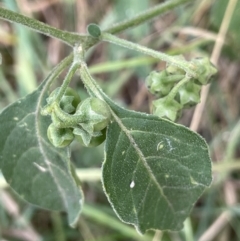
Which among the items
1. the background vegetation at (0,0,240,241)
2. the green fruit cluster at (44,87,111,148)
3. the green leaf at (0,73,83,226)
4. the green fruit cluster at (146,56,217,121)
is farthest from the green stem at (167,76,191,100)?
the background vegetation at (0,0,240,241)

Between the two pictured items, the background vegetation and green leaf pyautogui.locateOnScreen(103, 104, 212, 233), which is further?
the background vegetation

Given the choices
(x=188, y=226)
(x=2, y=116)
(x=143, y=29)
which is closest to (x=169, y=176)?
(x=2, y=116)

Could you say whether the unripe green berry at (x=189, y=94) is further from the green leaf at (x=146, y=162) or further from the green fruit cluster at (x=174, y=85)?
the green leaf at (x=146, y=162)

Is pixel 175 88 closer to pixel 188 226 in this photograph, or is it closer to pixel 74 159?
pixel 188 226

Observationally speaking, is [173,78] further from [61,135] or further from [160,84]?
[61,135]

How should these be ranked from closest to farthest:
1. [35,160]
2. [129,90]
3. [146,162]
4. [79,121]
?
[79,121], [146,162], [35,160], [129,90]

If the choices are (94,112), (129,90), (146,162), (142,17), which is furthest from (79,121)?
(129,90)

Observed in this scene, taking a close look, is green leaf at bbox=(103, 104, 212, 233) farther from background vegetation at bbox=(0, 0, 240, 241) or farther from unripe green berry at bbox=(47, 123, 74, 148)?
background vegetation at bbox=(0, 0, 240, 241)
